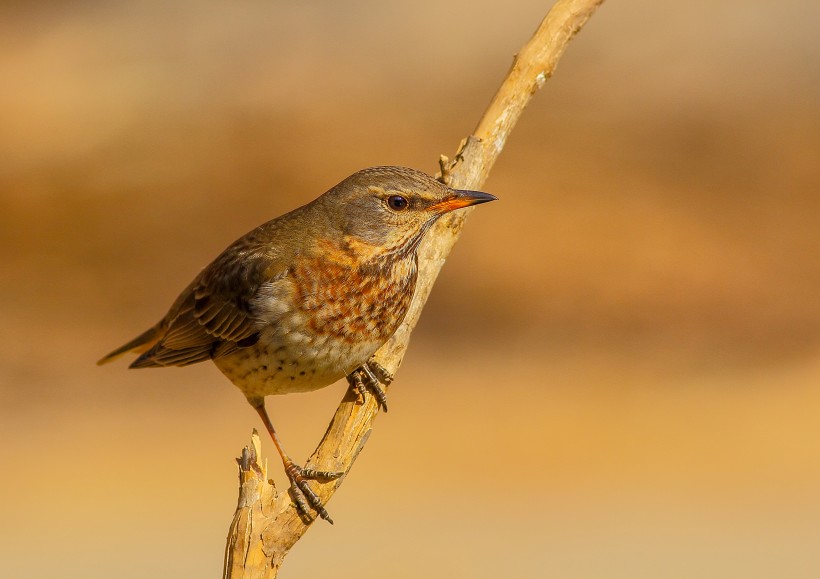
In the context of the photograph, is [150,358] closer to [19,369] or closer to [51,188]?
→ [19,369]

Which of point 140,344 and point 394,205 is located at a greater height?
point 394,205

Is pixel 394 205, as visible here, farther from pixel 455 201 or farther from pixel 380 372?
pixel 380 372

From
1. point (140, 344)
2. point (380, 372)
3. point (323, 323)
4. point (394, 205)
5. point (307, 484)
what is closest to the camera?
point (307, 484)

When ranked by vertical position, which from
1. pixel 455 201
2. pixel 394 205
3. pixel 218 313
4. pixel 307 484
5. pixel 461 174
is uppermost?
pixel 461 174

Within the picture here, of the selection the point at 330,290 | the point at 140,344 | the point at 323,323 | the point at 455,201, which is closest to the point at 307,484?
the point at 323,323

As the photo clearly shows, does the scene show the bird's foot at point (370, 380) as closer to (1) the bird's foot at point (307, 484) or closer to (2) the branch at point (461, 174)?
(2) the branch at point (461, 174)

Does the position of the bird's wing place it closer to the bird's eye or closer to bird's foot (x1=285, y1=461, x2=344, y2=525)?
the bird's eye

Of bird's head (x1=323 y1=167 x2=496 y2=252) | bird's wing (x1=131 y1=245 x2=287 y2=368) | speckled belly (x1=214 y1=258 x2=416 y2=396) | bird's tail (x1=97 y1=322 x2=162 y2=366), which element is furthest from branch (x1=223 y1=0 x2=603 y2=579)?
bird's tail (x1=97 y1=322 x2=162 y2=366)
